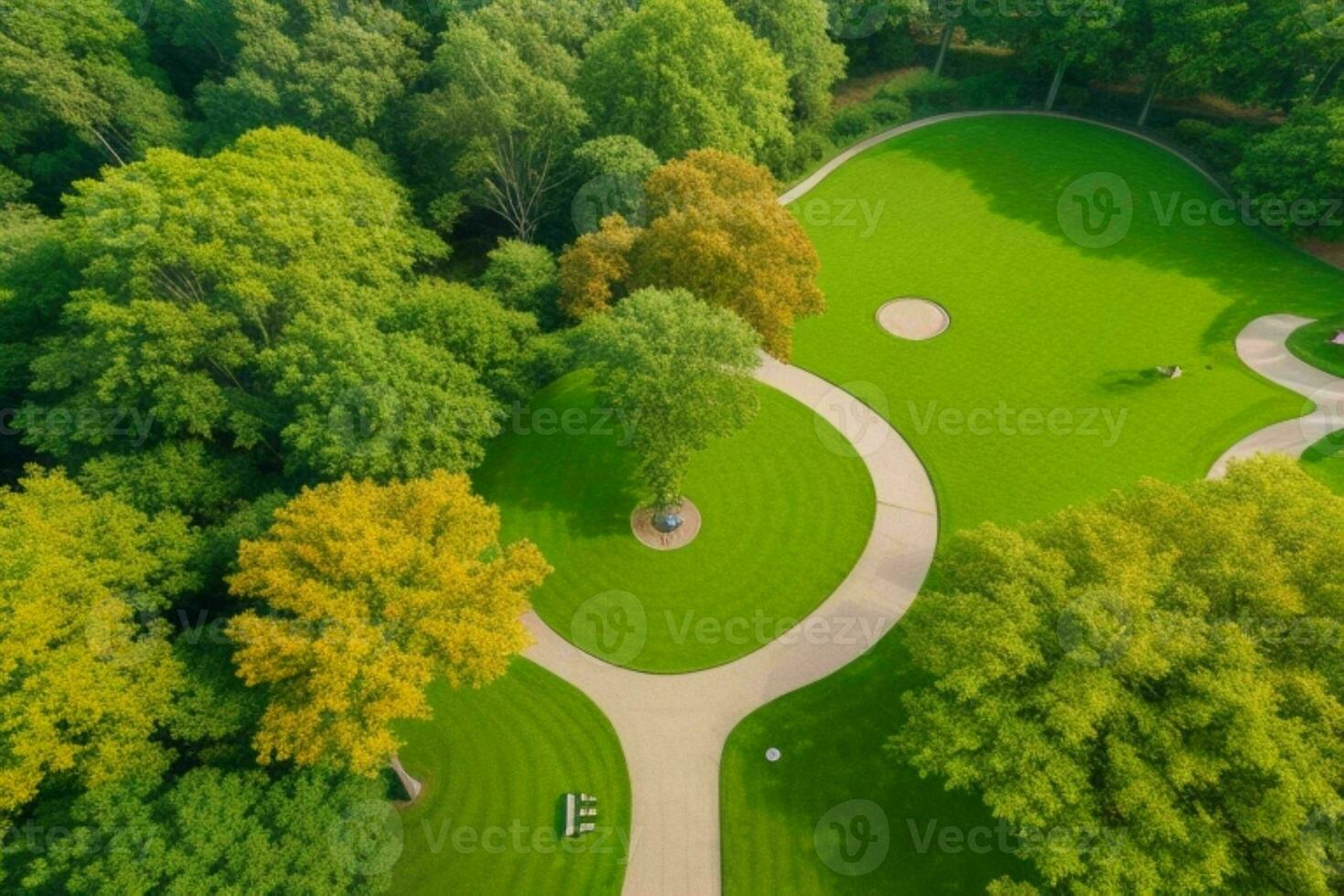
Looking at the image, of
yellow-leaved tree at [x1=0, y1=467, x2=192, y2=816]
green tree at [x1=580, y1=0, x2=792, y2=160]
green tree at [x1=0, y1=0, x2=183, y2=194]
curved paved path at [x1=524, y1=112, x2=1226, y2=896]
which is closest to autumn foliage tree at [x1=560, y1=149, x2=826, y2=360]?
green tree at [x1=580, y1=0, x2=792, y2=160]

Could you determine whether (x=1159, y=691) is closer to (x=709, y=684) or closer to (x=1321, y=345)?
(x=709, y=684)

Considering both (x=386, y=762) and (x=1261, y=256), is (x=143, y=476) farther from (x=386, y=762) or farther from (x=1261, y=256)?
(x=1261, y=256)

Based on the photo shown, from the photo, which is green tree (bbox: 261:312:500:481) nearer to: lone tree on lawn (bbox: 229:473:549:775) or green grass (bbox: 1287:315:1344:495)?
lone tree on lawn (bbox: 229:473:549:775)

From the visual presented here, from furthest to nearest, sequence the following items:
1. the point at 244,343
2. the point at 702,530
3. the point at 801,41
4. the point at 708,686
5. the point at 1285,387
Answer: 1. the point at 801,41
2. the point at 1285,387
3. the point at 702,530
4. the point at 244,343
5. the point at 708,686

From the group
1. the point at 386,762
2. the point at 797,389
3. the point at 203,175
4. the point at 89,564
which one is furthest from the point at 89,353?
the point at 797,389

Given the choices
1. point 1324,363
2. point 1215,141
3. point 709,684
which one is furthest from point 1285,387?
point 709,684
